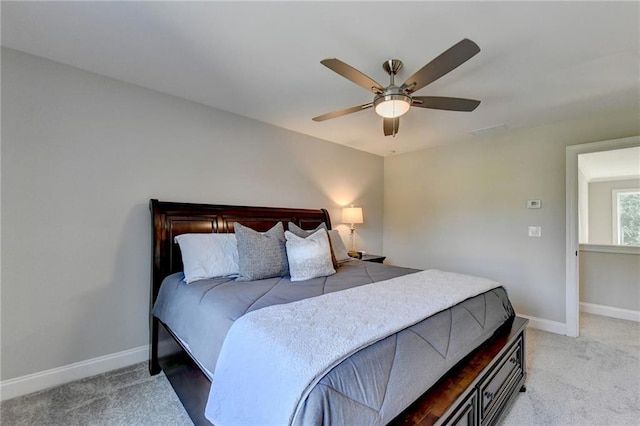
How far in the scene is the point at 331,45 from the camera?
194 centimetres

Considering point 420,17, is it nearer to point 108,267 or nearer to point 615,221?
point 108,267

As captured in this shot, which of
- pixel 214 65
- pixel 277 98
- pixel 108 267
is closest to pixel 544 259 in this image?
pixel 277 98

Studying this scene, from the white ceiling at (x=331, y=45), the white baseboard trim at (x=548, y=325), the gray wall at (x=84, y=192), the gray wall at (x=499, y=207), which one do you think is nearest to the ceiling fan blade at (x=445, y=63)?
the white ceiling at (x=331, y=45)

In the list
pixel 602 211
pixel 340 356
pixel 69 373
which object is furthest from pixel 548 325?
pixel 69 373

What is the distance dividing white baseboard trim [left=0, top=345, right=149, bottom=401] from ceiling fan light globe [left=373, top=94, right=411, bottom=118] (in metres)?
2.87

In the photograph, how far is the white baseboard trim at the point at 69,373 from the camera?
77.9 inches

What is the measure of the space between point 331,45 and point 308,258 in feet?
5.26

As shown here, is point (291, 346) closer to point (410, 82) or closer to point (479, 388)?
point (479, 388)

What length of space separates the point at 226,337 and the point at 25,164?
82.2 inches

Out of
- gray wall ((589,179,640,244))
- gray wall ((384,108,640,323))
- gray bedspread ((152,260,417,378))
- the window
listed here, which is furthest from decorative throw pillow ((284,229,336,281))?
the window

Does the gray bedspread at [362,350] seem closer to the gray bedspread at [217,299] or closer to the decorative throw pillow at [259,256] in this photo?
the gray bedspread at [217,299]

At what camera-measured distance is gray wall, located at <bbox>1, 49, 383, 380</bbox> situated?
203 centimetres

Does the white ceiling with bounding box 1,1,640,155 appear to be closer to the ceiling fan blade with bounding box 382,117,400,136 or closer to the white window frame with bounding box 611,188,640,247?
the ceiling fan blade with bounding box 382,117,400,136

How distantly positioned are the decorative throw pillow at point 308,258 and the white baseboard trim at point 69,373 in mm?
1590
